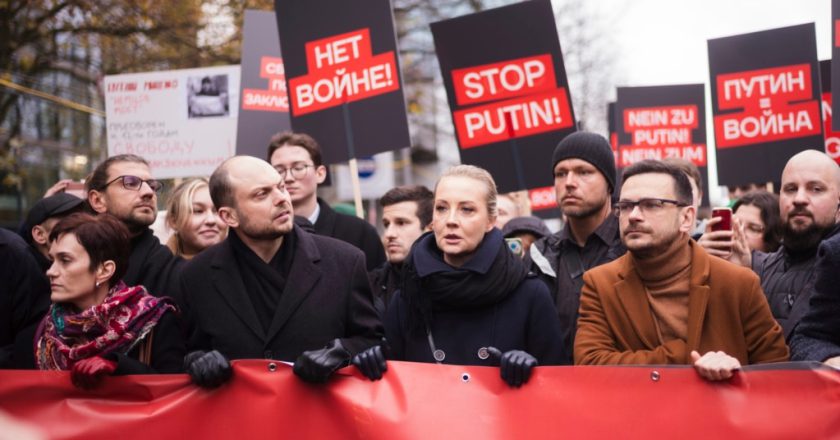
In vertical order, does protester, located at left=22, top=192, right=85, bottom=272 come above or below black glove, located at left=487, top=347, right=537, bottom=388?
above

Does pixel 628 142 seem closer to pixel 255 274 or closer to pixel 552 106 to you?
pixel 552 106

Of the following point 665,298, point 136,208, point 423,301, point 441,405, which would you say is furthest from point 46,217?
point 665,298

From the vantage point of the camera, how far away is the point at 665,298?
3.89m

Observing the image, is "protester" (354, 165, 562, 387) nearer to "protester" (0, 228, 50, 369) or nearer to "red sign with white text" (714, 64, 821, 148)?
"protester" (0, 228, 50, 369)

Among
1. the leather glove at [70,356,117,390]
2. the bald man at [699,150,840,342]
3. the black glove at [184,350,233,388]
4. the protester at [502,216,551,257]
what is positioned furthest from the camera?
the protester at [502,216,551,257]

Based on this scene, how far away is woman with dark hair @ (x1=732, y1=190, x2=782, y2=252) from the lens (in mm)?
5973

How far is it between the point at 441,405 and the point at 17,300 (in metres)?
2.08

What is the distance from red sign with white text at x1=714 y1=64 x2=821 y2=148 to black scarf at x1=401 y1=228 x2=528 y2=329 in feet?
12.6

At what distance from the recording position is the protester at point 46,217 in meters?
5.36

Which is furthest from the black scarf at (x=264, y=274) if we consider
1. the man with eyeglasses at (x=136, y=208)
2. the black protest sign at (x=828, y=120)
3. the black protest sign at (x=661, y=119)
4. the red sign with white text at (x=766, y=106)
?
the black protest sign at (x=661, y=119)

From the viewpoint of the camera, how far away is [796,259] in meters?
4.80

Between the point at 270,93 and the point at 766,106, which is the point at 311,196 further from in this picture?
the point at 766,106

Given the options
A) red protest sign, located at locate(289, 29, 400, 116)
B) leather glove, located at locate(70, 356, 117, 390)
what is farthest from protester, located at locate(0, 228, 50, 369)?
red protest sign, located at locate(289, 29, 400, 116)

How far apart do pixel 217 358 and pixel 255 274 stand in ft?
1.73
